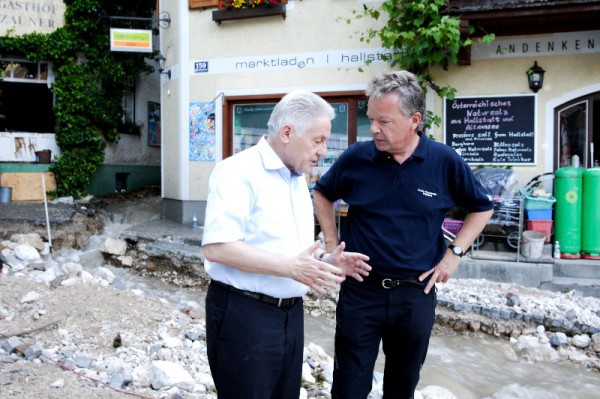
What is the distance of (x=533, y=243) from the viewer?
765 centimetres

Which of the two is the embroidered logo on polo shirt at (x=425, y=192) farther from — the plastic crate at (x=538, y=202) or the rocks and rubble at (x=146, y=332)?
the plastic crate at (x=538, y=202)

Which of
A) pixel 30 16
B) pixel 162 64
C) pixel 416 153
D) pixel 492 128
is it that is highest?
pixel 30 16

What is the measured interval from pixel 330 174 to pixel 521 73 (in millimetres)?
6830

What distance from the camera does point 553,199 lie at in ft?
25.6

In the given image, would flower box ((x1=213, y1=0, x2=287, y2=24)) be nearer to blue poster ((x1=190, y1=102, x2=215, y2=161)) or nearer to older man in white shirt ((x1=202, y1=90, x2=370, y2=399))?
blue poster ((x1=190, y1=102, x2=215, y2=161))

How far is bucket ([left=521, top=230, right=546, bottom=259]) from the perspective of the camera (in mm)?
7637

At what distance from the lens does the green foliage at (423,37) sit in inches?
316

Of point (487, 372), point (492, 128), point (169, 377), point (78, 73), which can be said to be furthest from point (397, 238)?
point (78, 73)

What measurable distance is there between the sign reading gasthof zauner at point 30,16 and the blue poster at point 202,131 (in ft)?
17.1

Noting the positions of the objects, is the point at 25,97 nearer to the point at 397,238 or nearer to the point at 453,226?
the point at 453,226

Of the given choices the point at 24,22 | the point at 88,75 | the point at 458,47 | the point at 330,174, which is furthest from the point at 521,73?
the point at 24,22

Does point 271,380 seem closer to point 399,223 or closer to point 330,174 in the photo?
point 399,223

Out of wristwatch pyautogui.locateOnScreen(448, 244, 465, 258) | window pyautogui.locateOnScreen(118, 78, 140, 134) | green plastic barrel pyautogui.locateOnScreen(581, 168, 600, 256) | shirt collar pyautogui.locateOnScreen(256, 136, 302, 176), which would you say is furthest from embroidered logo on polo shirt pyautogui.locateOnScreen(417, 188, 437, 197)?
window pyautogui.locateOnScreen(118, 78, 140, 134)

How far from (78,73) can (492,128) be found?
10.4 m
